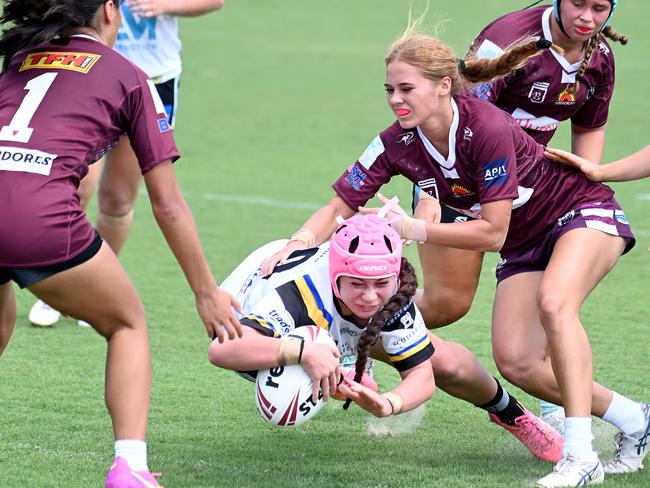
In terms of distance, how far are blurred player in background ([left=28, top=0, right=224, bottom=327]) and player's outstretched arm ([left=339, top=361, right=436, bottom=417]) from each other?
9.03 feet

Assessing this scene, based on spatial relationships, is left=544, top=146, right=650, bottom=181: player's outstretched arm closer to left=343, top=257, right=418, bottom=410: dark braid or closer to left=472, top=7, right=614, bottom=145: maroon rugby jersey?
left=472, top=7, right=614, bottom=145: maroon rugby jersey

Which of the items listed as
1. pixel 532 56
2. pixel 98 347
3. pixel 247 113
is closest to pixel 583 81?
pixel 532 56

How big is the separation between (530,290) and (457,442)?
0.74 metres

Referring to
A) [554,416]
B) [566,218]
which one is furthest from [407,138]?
[554,416]

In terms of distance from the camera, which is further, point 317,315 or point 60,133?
Result: point 317,315

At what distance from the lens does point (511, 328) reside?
4.96 meters

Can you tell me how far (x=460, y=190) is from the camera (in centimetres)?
503

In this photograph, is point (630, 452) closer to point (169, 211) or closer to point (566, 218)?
point (566, 218)

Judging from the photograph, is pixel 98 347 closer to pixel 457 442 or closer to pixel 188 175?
pixel 457 442

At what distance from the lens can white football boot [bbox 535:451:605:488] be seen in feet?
14.6

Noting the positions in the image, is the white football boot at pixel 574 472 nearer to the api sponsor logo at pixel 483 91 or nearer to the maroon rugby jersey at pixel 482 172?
the maroon rugby jersey at pixel 482 172

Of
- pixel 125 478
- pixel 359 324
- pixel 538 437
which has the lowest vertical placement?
pixel 538 437

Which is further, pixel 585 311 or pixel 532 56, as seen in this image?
pixel 585 311

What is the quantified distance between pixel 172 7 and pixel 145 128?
3317 millimetres
